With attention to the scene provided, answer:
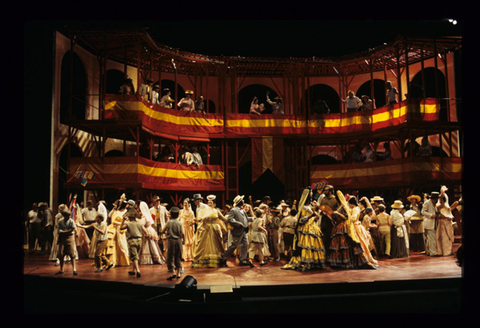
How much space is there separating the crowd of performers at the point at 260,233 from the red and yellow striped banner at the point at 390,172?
3.75 metres

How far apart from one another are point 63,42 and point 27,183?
6093 mm

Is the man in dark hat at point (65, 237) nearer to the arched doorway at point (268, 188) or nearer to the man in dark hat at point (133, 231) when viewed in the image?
the man in dark hat at point (133, 231)

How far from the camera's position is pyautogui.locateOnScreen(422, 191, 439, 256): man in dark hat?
1269 cm

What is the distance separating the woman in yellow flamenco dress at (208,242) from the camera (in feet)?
36.8

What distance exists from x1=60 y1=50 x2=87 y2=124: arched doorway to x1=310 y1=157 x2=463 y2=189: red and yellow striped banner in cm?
1058

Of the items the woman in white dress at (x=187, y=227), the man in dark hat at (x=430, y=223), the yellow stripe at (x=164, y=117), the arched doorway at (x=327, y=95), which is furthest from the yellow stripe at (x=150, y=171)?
the man in dark hat at (x=430, y=223)

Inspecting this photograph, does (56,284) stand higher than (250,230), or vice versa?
(250,230)

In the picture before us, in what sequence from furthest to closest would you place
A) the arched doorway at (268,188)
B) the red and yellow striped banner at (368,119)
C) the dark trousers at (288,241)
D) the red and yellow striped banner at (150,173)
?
the arched doorway at (268,188) → the red and yellow striped banner at (368,119) → the red and yellow striped banner at (150,173) → the dark trousers at (288,241)

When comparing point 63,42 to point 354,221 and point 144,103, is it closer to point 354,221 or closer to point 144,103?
point 144,103

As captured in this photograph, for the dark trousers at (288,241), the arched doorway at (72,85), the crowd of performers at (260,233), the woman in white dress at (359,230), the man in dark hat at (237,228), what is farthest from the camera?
the arched doorway at (72,85)

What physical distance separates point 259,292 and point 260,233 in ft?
11.6

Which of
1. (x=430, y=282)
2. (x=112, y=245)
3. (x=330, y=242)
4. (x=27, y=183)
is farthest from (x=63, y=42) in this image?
(x=430, y=282)

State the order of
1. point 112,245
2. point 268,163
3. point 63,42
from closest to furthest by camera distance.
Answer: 1. point 112,245
2. point 63,42
3. point 268,163

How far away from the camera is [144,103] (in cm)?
1739
